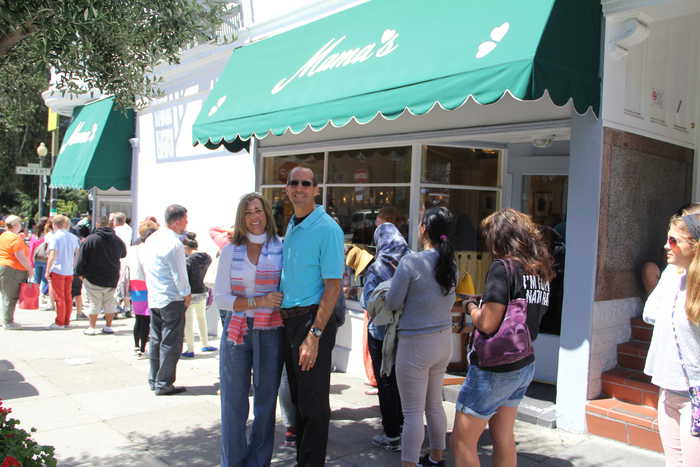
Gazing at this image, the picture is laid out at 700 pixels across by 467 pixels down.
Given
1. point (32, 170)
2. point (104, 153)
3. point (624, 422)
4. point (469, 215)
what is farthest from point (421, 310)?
point (32, 170)

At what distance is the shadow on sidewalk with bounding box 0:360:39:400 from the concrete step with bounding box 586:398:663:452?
5.18 meters

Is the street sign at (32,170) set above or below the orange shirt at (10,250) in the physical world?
above

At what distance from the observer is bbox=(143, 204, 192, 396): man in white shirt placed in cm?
561

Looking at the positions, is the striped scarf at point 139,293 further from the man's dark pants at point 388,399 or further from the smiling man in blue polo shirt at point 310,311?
the smiling man in blue polo shirt at point 310,311

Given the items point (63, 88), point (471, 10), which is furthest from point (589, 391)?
point (63, 88)

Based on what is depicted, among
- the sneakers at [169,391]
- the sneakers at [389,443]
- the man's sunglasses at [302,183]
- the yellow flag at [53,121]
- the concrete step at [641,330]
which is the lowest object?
the sneakers at [169,391]

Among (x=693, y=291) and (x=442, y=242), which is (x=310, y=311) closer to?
(x=442, y=242)

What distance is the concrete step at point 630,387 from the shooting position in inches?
180

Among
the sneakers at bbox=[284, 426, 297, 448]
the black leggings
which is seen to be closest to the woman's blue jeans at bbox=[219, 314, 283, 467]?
the sneakers at bbox=[284, 426, 297, 448]

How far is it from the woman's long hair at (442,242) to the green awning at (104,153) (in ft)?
29.8

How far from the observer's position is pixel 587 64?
4.45 metres

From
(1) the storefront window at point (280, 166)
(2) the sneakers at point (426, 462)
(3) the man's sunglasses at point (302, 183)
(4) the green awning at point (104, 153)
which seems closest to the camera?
(3) the man's sunglasses at point (302, 183)

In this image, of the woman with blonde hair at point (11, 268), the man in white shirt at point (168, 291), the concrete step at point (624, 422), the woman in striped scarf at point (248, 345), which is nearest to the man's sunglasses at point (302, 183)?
the woman in striped scarf at point (248, 345)

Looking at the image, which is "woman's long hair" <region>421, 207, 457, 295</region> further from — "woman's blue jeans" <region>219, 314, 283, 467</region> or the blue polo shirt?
"woman's blue jeans" <region>219, 314, 283, 467</region>
